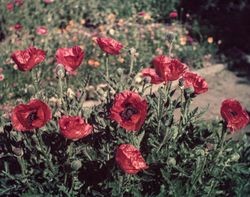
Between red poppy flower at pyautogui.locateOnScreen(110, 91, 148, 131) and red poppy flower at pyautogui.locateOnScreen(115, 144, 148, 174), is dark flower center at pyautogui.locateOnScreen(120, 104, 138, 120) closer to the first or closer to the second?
red poppy flower at pyautogui.locateOnScreen(110, 91, 148, 131)

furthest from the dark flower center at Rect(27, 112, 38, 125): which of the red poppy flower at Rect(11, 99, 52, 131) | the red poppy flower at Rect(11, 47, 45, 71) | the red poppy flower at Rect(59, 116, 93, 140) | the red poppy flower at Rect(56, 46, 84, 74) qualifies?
the red poppy flower at Rect(56, 46, 84, 74)

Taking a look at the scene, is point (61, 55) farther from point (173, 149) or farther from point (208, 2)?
point (208, 2)

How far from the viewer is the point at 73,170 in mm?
3078

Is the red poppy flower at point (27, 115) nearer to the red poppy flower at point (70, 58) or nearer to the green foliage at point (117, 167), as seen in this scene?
the green foliage at point (117, 167)

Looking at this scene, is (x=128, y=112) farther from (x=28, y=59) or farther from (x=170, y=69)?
(x=28, y=59)

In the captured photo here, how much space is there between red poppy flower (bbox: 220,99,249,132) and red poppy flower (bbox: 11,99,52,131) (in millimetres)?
1012

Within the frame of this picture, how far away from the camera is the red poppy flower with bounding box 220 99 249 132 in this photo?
2889 millimetres

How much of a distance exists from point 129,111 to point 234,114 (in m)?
0.62

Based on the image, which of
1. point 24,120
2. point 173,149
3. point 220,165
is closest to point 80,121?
point 24,120

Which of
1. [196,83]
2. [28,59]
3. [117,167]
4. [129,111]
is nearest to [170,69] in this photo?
[196,83]

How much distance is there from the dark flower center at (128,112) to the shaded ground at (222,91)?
10.5 ft

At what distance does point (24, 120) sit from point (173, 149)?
3.35 feet

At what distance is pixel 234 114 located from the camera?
2.91 meters

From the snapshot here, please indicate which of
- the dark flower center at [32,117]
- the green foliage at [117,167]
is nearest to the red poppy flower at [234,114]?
the green foliage at [117,167]
